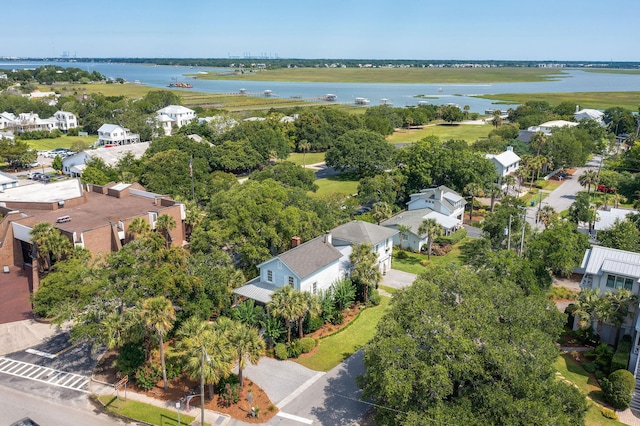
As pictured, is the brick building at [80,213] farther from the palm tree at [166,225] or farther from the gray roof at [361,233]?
the gray roof at [361,233]

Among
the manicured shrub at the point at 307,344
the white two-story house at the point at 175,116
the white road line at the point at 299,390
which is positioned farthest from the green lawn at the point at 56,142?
the white road line at the point at 299,390

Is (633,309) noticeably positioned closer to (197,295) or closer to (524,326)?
(524,326)

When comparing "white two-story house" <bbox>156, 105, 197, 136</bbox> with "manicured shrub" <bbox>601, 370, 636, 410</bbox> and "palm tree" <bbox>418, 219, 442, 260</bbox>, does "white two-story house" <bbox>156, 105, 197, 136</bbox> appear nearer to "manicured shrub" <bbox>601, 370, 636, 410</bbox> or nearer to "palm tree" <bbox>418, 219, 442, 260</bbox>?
"palm tree" <bbox>418, 219, 442, 260</bbox>

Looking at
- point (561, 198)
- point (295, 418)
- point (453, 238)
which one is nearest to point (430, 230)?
point (453, 238)

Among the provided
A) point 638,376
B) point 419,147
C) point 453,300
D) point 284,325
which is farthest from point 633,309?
point 419,147

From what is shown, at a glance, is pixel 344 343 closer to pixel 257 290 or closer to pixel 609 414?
pixel 257 290

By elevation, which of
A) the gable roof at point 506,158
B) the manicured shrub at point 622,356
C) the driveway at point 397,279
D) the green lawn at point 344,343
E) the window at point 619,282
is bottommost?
the green lawn at point 344,343
